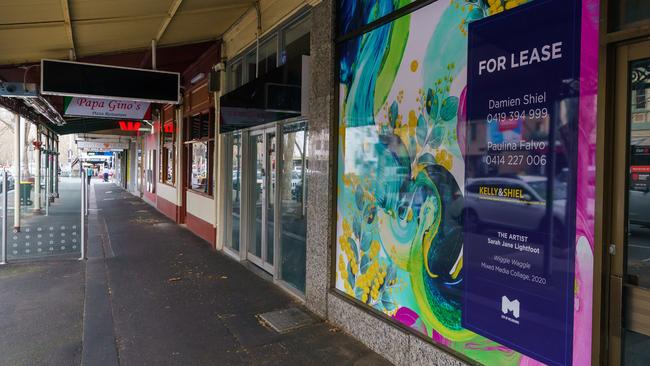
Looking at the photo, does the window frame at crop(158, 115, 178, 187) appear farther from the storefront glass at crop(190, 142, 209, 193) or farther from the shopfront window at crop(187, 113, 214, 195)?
the storefront glass at crop(190, 142, 209, 193)

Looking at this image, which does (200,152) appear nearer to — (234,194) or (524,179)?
(234,194)

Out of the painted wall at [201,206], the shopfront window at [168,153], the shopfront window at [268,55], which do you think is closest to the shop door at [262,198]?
the shopfront window at [268,55]

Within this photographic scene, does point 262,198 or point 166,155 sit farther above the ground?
point 166,155

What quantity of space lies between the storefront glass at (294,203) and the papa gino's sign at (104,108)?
5699mm

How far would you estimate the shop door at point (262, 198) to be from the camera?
6391mm

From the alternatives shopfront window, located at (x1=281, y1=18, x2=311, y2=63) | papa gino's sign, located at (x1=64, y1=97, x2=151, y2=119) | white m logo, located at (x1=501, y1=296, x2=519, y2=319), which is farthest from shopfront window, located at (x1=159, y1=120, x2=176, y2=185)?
white m logo, located at (x1=501, y1=296, x2=519, y2=319)

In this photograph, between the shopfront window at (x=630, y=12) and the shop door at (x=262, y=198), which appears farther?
the shop door at (x=262, y=198)

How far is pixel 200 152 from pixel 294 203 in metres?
5.12

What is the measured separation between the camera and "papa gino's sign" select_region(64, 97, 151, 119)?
10258mm

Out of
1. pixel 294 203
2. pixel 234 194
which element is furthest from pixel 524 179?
pixel 234 194

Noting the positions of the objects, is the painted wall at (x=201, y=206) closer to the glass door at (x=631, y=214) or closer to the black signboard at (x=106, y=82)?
the black signboard at (x=106, y=82)

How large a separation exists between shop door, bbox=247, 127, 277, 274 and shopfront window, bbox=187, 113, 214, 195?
7.31 ft

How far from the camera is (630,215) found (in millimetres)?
2260

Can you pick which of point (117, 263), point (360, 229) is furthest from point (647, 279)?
point (117, 263)
